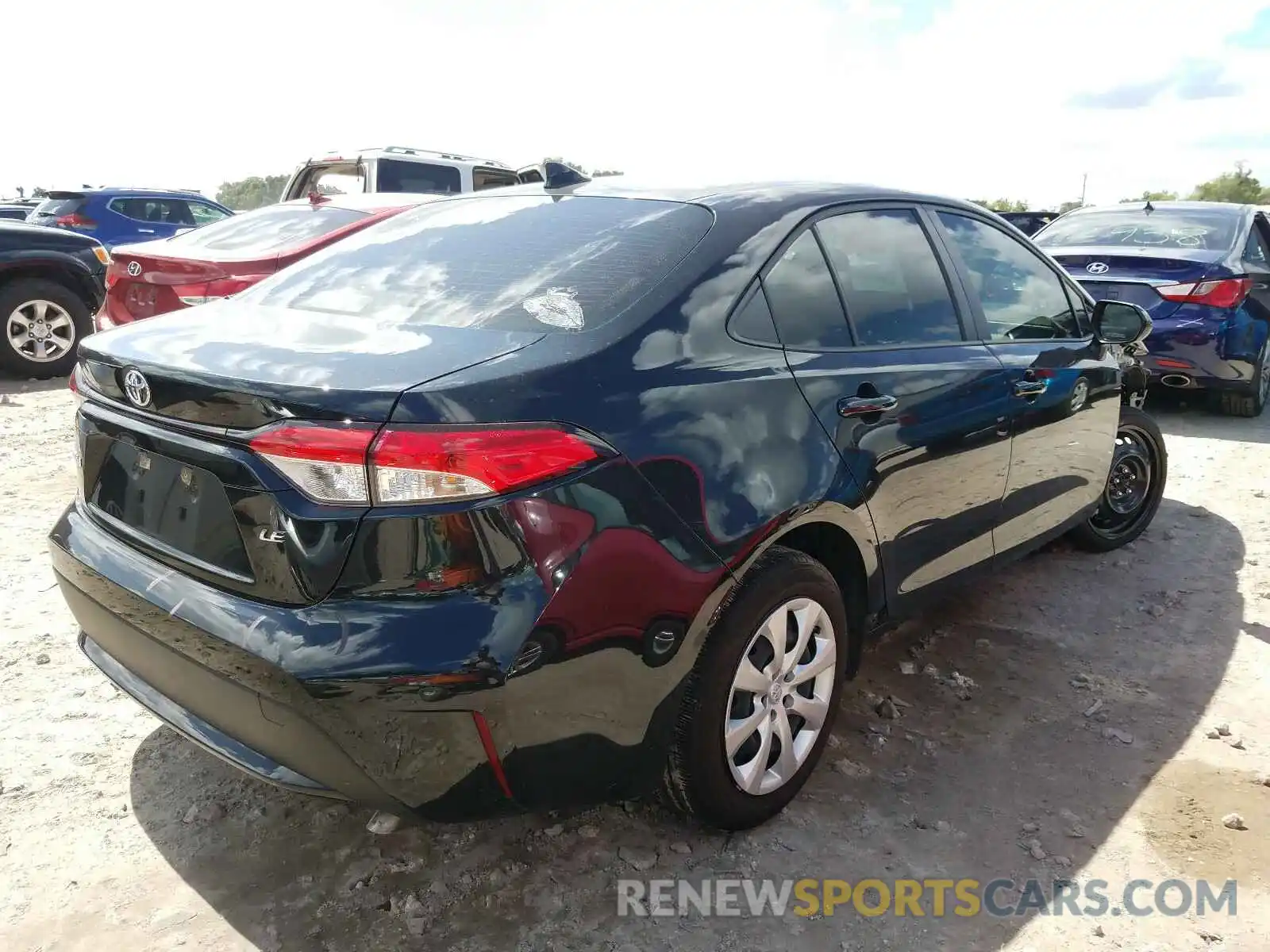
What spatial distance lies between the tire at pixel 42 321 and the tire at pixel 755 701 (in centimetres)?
795

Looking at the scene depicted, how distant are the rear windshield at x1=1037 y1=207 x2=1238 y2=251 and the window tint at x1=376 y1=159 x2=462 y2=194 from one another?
561cm

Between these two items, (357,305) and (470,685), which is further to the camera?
(357,305)

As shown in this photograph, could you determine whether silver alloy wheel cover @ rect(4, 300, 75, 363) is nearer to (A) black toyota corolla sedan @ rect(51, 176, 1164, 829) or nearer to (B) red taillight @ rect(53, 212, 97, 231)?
(B) red taillight @ rect(53, 212, 97, 231)

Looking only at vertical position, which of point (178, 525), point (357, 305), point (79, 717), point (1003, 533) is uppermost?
point (357, 305)

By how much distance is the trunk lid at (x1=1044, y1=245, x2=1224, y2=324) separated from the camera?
261 inches

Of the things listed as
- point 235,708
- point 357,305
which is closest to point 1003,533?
point 357,305

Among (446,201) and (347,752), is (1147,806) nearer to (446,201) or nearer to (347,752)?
(347,752)

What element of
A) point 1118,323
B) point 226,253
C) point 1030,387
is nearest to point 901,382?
point 1030,387

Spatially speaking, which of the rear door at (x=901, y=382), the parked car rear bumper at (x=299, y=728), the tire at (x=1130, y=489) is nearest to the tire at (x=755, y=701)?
the rear door at (x=901, y=382)

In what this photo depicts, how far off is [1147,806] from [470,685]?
2034 millimetres

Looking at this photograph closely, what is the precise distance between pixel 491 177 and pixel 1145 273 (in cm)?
656

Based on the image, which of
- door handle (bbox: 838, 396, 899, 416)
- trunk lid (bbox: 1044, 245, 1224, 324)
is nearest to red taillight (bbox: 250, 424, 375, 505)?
door handle (bbox: 838, 396, 899, 416)

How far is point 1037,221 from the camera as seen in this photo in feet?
38.8

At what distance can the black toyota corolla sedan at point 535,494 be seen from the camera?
70.6 inches
